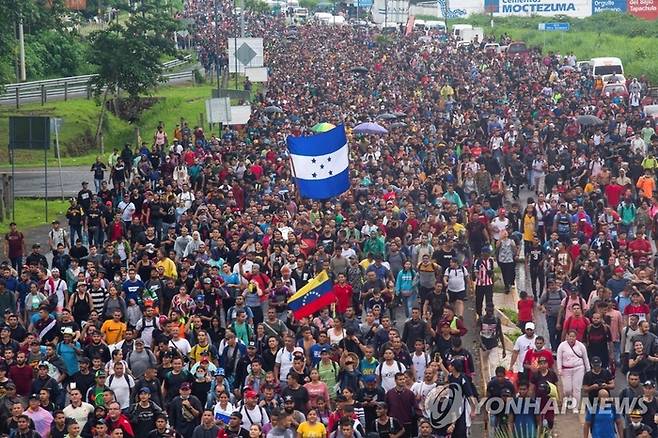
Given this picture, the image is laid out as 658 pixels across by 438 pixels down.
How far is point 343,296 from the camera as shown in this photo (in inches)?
801

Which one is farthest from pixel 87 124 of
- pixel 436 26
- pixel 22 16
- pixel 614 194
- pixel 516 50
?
pixel 436 26

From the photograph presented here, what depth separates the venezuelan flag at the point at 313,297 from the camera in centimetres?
1944

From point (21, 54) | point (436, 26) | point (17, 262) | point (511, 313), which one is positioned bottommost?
point (511, 313)

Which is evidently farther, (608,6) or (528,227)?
(608,6)

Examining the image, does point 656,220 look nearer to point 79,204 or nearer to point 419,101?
point 79,204

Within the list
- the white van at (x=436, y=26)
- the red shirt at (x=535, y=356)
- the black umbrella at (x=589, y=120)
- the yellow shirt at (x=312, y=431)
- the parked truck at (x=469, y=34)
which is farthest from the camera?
the white van at (x=436, y=26)

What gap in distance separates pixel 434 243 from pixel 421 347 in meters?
5.94

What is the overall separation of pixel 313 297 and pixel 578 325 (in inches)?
128

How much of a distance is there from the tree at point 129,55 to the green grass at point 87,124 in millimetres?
655

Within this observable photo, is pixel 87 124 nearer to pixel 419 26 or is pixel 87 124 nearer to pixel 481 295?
pixel 481 295

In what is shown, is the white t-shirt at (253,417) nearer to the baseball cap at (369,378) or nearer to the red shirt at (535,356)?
the baseball cap at (369,378)

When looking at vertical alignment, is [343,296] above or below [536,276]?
above

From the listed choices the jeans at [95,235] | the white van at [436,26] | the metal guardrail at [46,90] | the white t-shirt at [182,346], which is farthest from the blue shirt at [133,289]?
the white van at [436,26]

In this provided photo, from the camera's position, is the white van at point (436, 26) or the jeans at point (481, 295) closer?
the jeans at point (481, 295)
